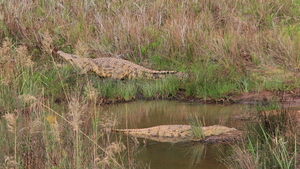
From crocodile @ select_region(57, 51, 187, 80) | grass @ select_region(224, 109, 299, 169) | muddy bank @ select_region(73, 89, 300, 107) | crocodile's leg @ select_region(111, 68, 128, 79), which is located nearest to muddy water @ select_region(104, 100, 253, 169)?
muddy bank @ select_region(73, 89, 300, 107)

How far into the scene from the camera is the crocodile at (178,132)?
18.7 ft

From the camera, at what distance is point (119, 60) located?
10.1 m

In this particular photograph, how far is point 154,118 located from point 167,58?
3353mm

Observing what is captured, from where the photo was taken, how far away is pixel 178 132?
584cm

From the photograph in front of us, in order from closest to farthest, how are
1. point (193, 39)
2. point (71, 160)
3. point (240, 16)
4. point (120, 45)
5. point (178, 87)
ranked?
1. point (71, 160)
2. point (178, 87)
3. point (193, 39)
4. point (120, 45)
5. point (240, 16)

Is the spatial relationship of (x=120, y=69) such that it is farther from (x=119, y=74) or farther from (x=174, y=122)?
(x=174, y=122)

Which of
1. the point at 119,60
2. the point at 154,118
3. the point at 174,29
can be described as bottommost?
the point at 154,118

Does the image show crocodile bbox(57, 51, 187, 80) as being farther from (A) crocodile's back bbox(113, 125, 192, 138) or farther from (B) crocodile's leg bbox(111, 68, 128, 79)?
(A) crocodile's back bbox(113, 125, 192, 138)

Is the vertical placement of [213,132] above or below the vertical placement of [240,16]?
below

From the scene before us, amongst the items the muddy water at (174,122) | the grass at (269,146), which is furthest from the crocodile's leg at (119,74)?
the grass at (269,146)

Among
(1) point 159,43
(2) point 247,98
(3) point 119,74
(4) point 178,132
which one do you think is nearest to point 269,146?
(4) point 178,132

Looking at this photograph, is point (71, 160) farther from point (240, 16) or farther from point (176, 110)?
point (240, 16)

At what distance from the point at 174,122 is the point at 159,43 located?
4147 millimetres

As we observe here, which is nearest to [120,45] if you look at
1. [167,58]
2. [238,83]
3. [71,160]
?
[167,58]
